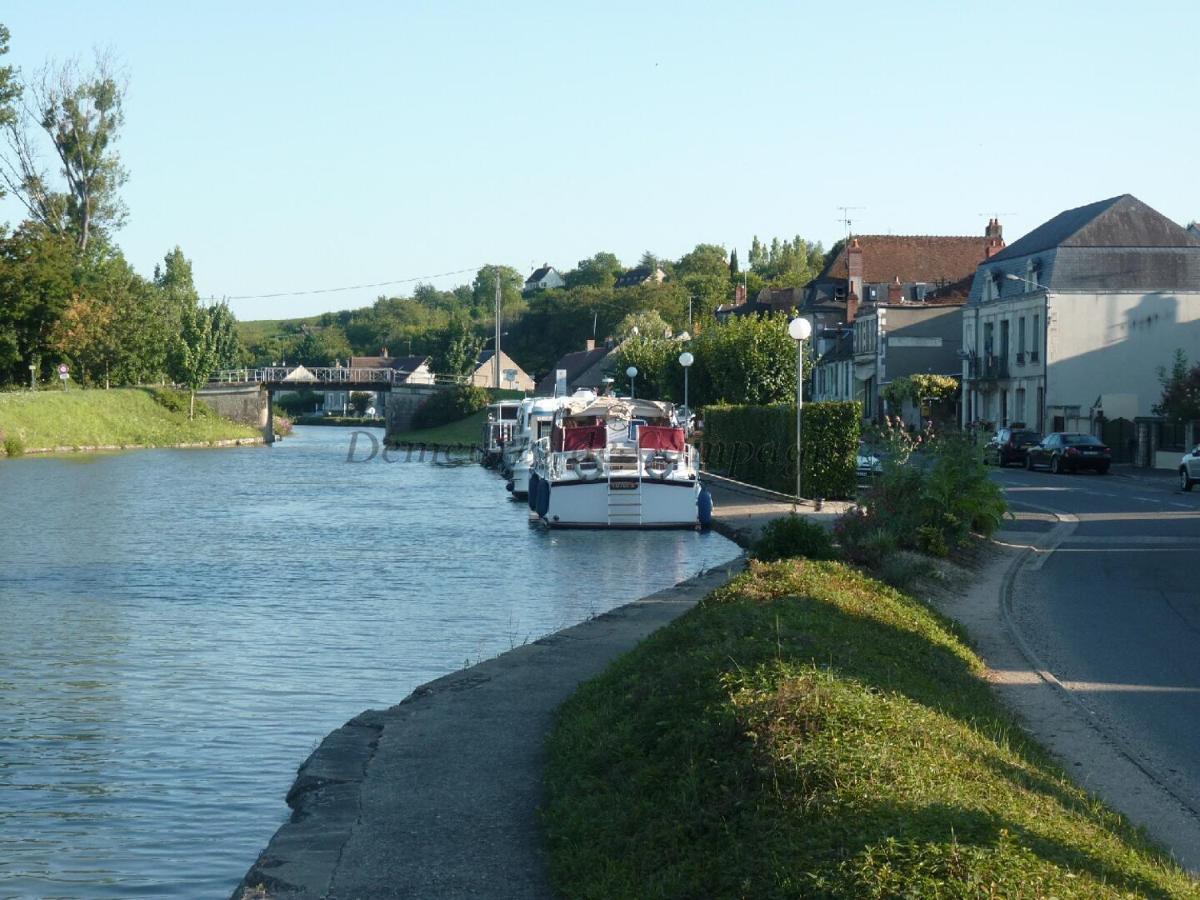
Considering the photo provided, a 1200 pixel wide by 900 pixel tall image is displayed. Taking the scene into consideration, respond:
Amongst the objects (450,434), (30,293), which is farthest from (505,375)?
(30,293)

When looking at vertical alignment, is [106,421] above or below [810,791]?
above

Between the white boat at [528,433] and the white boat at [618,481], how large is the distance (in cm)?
699

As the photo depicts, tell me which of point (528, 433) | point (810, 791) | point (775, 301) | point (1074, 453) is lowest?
point (810, 791)

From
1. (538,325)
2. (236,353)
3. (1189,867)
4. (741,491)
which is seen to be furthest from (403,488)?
(538,325)

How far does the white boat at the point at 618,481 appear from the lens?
33688 mm

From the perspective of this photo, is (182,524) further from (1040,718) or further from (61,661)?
(1040,718)

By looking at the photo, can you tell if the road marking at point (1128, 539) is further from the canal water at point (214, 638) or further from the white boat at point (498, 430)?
the white boat at point (498, 430)

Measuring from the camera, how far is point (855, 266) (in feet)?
306

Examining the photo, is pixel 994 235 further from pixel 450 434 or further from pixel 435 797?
pixel 435 797

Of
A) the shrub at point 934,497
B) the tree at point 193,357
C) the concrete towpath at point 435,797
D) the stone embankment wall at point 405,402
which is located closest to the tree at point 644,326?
the stone embankment wall at point 405,402

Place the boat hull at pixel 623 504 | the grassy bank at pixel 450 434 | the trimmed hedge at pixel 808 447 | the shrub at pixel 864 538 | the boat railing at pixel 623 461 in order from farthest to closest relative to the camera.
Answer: the grassy bank at pixel 450 434 < the trimmed hedge at pixel 808 447 < the boat railing at pixel 623 461 < the boat hull at pixel 623 504 < the shrub at pixel 864 538

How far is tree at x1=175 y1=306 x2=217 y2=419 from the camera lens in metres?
96.8

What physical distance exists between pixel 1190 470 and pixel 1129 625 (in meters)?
26.9

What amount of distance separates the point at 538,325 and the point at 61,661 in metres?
146
